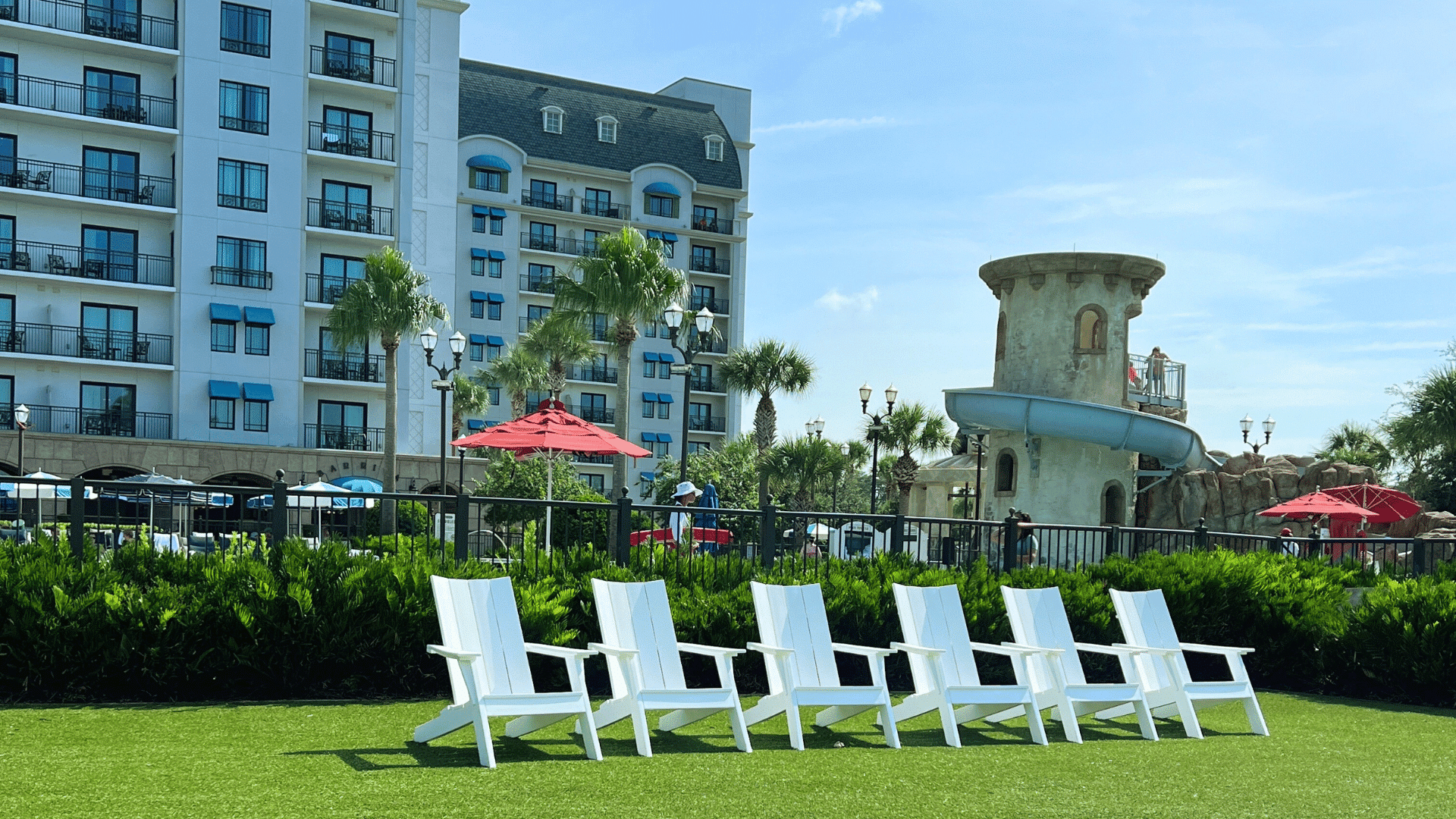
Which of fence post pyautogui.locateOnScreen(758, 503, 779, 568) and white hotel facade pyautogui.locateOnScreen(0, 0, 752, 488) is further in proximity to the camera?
white hotel facade pyautogui.locateOnScreen(0, 0, 752, 488)

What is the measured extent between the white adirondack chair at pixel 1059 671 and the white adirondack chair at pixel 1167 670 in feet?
0.62

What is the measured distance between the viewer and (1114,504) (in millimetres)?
33906

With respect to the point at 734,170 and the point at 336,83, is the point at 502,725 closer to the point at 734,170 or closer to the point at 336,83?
the point at 336,83

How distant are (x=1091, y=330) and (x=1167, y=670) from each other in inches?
980

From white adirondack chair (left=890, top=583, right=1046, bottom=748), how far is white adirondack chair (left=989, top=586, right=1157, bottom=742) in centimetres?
18

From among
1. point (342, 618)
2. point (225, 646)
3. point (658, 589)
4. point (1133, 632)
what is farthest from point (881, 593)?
point (225, 646)

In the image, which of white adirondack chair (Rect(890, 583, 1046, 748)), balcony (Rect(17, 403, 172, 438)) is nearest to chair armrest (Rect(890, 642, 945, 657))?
white adirondack chair (Rect(890, 583, 1046, 748))

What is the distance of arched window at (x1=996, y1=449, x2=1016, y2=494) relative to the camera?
3406cm

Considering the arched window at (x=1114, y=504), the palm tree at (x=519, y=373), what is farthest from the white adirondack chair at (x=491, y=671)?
the palm tree at (x=519, y=373)

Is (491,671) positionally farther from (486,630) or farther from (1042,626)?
(1042,626)

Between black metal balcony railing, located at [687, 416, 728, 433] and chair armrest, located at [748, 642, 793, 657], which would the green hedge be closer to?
chair armrest, located at [748, 642, 793, 657]

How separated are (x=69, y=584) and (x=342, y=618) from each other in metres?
1.86

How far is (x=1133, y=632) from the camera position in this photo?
10.1 meters

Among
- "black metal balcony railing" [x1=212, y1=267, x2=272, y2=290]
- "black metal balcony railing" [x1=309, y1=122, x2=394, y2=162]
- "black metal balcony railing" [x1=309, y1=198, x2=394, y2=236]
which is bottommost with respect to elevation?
"black metal balcony railing" [x1=212, y1=267, x2=272, y2=290]
